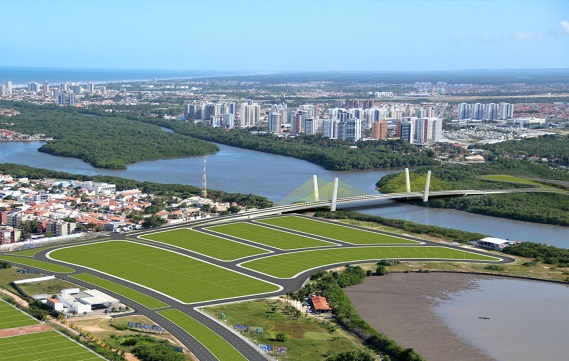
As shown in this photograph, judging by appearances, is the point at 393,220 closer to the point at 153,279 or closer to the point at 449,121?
the point at 153,279

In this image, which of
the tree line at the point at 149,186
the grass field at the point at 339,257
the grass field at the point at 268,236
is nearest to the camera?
the grass field at the point at 339,257

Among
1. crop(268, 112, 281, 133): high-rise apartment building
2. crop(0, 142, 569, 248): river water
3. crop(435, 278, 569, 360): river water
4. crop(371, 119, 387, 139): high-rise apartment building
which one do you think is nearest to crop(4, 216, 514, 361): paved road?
crop(435, 278, 569, 360): river water

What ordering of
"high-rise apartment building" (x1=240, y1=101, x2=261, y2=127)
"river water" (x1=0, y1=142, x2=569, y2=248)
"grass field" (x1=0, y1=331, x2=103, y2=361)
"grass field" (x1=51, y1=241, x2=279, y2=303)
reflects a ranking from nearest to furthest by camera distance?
"grass field" (x1=0, y1=331, x2=103, y2=361), "grass field" (x1=51, y1=241, x2=279, y2=303), "river water" (x1=0, y1=142, x2=569, y2=248), "high-rise apartment building" (x1=240, y1=101, x2=261, y2=127)

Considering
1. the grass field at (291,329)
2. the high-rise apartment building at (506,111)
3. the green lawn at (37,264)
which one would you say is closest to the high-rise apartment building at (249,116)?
the high-rise apartment building at (506,111)

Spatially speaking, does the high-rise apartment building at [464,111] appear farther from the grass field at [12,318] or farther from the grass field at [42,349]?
the grass field at [42,349]

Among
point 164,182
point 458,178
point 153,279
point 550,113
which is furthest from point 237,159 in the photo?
point 550,113

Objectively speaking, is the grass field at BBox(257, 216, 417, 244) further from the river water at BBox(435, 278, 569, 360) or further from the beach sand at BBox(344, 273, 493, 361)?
the river water at BBox(435, 278, 569, 360)

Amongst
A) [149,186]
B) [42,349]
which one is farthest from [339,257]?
[149,186]
